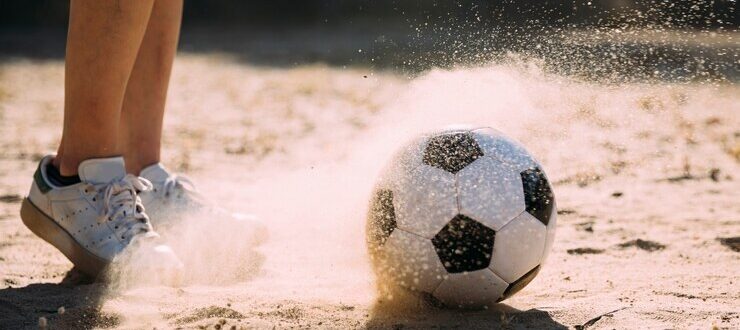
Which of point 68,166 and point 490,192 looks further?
point 68,166

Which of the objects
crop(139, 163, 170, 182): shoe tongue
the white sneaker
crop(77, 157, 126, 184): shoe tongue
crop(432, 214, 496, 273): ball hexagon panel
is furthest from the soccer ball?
crop(139, 163, 170, 182): shoe tongue

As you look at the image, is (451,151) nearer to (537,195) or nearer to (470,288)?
(537,195)

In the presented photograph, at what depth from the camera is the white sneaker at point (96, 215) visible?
2.90 meters

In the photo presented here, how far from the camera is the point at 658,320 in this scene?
8.39 feet

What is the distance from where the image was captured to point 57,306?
Answer: 2652 mm

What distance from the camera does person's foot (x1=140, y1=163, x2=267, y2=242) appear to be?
3271mm

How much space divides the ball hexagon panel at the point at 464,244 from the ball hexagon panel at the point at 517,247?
0.03m

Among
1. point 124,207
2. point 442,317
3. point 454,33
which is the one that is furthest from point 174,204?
point 454,33

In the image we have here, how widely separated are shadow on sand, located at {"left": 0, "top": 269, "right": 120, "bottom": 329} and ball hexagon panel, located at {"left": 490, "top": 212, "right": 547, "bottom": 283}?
1.10 metres

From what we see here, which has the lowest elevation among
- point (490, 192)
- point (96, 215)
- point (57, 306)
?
point (57, 306)

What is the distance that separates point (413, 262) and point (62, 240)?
122cm

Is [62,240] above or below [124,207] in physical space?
below

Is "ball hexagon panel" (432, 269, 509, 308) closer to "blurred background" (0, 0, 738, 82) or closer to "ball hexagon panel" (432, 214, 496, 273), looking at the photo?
"ball hexagon panel" (432, 214, 496, 273)

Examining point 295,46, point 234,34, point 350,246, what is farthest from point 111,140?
point 234,34
